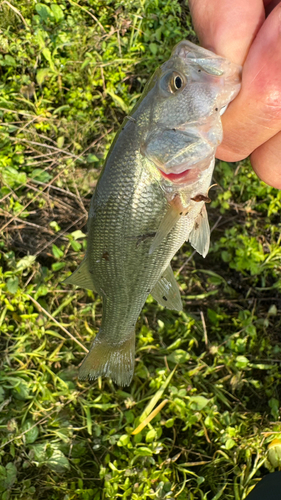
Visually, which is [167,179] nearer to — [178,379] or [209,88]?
[209,88]

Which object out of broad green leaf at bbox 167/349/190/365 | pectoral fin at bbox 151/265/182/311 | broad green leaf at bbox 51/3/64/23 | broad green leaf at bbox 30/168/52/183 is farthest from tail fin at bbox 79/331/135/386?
broad green leaf at bbox 51/3/64/23

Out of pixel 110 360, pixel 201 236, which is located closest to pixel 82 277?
pixel 110 360

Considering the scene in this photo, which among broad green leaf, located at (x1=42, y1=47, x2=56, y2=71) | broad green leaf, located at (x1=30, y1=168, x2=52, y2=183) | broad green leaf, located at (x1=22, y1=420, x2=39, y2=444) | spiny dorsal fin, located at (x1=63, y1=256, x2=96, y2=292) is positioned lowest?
broad green leaf, located at (x1=22, y1=420, x2=39, y2=444)

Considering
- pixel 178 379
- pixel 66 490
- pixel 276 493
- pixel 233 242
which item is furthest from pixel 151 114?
pixel 66 490

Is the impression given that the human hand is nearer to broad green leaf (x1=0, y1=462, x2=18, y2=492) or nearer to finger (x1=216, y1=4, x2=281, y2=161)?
finger (x1=216, y1=4, x2=281, y2=161)

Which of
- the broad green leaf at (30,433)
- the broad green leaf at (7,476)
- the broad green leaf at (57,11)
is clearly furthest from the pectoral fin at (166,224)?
the broad green leaf at (57,11)

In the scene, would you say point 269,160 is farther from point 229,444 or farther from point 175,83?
point 229,444

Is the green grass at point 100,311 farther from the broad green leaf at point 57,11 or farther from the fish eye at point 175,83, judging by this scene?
the fish eye at point 175,83
